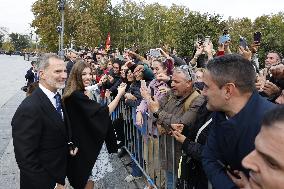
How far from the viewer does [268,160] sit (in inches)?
53.7

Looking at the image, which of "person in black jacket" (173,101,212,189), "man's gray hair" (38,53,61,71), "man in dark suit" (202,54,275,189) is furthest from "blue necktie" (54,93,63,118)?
"man in dark suit" (202,54,275,189)

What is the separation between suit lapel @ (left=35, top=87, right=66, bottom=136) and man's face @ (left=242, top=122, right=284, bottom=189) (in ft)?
8.00

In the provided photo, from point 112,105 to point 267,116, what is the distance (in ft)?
11.2

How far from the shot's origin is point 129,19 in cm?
5266

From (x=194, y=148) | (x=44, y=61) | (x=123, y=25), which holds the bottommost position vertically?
(x=194, y=148)

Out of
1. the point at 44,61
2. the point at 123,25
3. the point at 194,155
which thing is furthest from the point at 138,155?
the point at 123,25

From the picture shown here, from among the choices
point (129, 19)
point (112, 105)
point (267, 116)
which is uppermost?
point (129, 19)

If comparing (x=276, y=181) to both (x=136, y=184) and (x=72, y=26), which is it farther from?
(x=72, y=26)

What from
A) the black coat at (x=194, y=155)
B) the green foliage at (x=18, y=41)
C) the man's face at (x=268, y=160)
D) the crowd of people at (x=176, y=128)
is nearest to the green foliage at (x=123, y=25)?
the crowd of people at (x=176, y=128)

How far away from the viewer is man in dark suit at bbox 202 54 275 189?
2.17 metres

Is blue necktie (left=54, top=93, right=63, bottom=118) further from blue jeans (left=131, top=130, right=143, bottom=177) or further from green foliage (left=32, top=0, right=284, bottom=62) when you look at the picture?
green foliage (left=32, top=0, right=284, bottom=62)

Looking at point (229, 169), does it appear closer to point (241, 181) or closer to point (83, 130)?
point (241, 181)

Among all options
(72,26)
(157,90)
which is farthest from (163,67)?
(72,26)

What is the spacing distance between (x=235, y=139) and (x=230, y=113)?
0.95 ft
